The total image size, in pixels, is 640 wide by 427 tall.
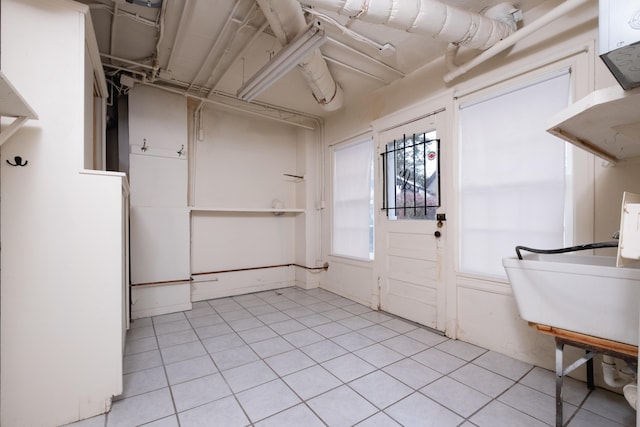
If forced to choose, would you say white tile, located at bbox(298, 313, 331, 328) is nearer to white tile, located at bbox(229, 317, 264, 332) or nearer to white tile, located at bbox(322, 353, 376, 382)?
white tile, located at bbox(229, 317, 264, 332)

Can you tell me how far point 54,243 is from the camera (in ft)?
5.04

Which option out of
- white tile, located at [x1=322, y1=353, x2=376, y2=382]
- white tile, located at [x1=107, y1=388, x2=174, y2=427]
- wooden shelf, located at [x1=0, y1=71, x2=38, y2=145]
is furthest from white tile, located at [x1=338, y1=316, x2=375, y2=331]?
wooden shelf, located at [x1=0, y1=71, x2=38, y2=145]

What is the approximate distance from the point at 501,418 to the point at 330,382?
41.5 inches

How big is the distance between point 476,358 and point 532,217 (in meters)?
1.25

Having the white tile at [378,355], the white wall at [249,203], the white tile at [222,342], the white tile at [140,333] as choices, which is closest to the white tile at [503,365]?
the white tile at [378,355]

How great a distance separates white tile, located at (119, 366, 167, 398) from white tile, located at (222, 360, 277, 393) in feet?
1.46

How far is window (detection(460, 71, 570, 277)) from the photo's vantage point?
2.07 metres

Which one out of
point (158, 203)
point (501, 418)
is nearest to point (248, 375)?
point (501, 418)

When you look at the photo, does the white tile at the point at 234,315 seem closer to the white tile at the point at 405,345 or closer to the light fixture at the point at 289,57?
the white tile at the point at 405,345

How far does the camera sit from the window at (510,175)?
207cm

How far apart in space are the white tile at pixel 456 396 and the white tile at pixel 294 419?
0.78 metres

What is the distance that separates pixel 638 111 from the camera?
1.11m

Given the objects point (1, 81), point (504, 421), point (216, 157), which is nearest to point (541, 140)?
point (504, 421)

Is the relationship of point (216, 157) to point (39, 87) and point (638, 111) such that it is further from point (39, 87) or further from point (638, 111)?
point (638, 111)
